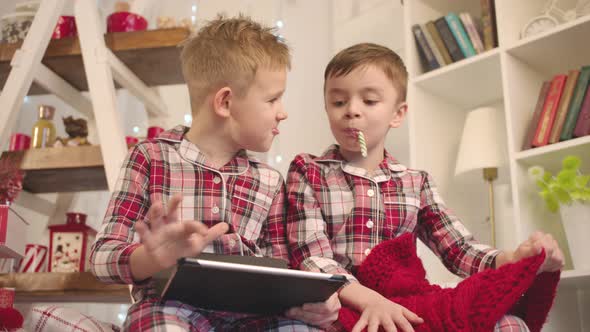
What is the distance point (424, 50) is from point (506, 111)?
1.21ft

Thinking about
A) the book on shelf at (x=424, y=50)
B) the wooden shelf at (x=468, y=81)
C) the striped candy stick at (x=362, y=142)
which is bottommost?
the striped candy stick at (x=362, y=142)

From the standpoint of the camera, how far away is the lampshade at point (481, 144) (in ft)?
6.15

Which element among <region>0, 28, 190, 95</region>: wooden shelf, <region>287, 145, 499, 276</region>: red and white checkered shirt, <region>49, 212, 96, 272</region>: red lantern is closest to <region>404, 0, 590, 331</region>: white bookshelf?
<region>287, 145, 499, 276</region>: red and white checkered shirt

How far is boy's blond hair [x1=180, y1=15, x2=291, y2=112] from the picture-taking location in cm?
116

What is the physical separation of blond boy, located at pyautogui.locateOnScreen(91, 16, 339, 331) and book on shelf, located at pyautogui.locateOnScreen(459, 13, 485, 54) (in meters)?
0.92

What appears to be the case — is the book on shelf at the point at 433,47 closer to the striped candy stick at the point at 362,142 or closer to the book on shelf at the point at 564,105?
the book on shelf at the point at 564,105

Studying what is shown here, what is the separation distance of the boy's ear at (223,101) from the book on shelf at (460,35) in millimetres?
1029

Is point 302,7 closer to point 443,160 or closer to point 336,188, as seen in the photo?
point 443,160

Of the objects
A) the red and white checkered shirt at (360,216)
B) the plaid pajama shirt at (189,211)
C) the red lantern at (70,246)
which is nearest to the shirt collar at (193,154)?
the plaid pajama shirt at (189,211)

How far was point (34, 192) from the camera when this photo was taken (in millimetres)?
2033

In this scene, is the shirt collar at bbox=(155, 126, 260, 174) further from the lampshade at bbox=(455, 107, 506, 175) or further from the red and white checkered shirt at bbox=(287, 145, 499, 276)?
the lampshade at bbox=(455, 107, 506, 175)

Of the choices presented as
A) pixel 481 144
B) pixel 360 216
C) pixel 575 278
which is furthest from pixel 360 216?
pixel 481 144

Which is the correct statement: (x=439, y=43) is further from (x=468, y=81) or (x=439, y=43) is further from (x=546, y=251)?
(x=546, y=251)

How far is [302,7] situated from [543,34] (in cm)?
100
